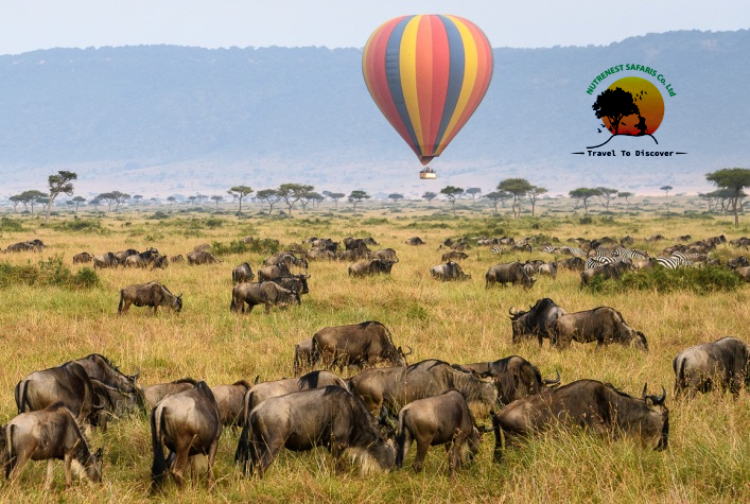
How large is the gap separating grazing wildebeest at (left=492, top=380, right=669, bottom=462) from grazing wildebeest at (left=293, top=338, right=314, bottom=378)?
142 inches

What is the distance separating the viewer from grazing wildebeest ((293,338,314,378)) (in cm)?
954

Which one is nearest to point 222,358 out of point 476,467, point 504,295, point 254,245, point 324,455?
point 324,455

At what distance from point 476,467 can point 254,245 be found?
81.7 ft

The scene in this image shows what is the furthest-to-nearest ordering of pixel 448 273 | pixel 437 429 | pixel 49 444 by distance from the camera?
pixel 448 273 → pixel 437 429 → pixel 49 444

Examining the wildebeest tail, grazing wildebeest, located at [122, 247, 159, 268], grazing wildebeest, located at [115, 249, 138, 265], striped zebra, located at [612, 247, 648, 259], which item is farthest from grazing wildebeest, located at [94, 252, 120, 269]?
the wildebeest tail

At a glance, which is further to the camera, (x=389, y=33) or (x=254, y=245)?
(x=389, y=33)

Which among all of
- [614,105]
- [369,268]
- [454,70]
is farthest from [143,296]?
[614,105]

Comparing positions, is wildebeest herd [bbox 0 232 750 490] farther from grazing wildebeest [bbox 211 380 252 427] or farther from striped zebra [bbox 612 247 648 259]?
striped zebra [bbox 612 247 648 259]

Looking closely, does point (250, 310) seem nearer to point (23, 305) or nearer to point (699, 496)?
point (23, 305)

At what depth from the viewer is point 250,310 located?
14828mm

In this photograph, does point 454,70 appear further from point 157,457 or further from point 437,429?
point 157,457

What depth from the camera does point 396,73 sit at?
3191 cm

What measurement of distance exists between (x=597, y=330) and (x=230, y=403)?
623 centimetres

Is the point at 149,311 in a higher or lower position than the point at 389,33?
lower
